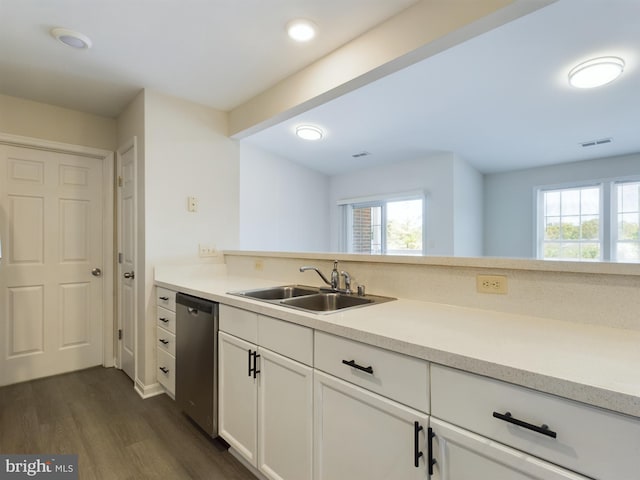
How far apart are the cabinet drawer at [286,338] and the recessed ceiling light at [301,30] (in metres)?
1.56

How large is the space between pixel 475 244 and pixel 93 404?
5.15 meters

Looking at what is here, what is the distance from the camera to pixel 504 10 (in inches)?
54.9

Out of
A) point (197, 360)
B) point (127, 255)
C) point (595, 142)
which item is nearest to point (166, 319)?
point (197, 360)

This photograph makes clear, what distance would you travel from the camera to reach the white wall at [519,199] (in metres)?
4.74

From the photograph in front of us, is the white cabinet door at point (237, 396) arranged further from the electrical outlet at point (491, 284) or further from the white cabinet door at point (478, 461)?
the electrical outlet at point (491, 284)

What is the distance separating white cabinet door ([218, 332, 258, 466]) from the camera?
5.31ft

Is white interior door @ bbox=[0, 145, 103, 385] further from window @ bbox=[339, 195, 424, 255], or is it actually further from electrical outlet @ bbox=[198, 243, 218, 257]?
window @ bbox=[339, 195, 424, 255]

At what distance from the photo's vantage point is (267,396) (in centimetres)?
154

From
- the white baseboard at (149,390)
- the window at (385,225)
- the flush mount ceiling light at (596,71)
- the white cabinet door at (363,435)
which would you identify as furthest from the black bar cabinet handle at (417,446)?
the window at (385,225)

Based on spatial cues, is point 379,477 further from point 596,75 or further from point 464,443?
point 596,75

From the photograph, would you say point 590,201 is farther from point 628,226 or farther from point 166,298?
point 166,298

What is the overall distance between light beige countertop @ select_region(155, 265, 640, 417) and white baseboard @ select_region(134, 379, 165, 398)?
4.95ft

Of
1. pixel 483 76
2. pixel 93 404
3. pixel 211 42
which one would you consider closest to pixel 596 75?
pixel 483 76

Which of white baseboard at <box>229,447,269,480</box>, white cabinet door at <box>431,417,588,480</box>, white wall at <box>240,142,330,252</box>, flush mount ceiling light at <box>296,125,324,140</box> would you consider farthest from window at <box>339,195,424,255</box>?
white cabinet door at <box>431,417,588,480</box>
